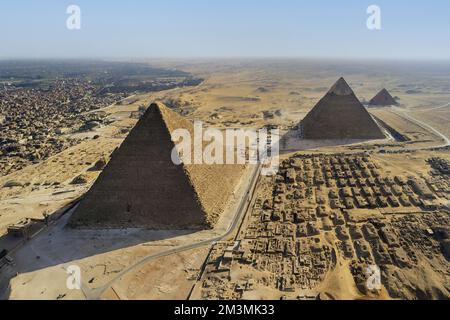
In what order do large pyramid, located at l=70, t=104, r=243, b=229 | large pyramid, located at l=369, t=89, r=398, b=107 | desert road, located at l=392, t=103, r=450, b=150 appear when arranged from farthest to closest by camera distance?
large pyramid, located at l=369, t=89, r=398, b=107 < desert road, located at l=392, t=103, r=450, b=150 < large pyramid, located at l=70, t=104, r=243, b=229

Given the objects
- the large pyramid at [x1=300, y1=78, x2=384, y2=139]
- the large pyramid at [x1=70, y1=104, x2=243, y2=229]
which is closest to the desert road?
the large pyramid at [x1=300, y1=78, x2=384, y2=139]

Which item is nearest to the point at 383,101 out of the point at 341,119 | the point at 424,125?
the point at 424,125

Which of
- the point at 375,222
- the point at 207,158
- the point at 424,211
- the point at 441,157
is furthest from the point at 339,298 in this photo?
the point at 441,157

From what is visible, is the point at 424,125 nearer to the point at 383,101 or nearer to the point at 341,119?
the point at 341,119

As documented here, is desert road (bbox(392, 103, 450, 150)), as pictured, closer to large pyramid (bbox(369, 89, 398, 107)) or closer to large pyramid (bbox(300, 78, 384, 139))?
large pyramid (bbox(369, 89, 398, 107))

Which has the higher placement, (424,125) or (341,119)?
(341,119)

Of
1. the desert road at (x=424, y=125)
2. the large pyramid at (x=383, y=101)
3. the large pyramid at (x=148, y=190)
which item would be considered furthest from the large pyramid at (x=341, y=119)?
the large pyramid at (x=383, y=101)

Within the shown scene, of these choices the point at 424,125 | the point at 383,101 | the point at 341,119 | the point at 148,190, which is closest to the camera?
the point at 148,190
